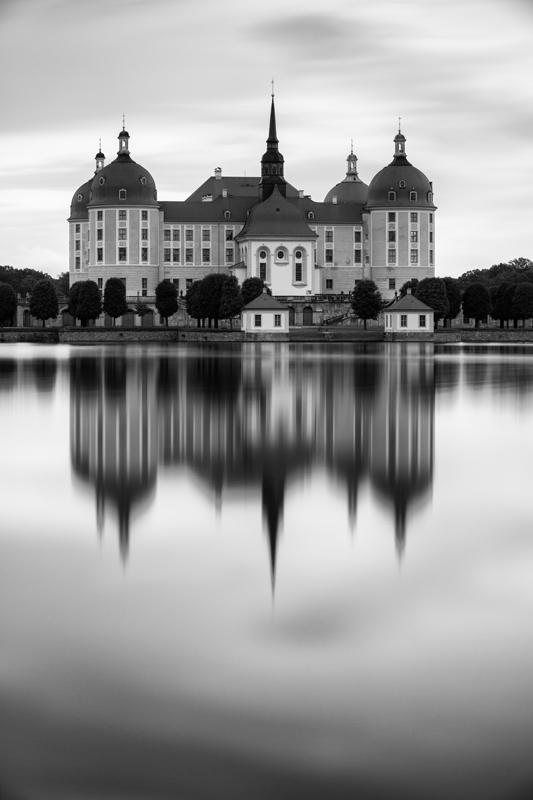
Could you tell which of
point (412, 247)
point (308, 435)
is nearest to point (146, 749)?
point (308, 435)

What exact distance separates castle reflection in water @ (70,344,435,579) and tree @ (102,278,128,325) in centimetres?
4418

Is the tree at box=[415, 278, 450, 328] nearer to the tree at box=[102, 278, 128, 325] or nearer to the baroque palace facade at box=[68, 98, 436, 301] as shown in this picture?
the baroque palace facade at box=[68, 98, 436, 301]

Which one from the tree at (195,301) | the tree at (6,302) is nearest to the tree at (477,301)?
the tree at (195,301)

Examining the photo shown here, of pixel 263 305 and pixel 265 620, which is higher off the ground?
pixel 263 305

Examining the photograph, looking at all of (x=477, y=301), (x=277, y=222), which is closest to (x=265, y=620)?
(x=477, y=301)

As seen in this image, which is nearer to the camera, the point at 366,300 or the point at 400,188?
the point at 366,300

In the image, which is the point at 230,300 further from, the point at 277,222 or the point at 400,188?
the point at 400,188

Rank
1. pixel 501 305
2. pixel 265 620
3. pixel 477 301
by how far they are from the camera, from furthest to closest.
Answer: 1. pixel 501 305
2. pixel 477 301
3. pixel 265 620

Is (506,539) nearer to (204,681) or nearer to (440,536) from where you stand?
(440,536)

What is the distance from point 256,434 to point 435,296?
56177 mm

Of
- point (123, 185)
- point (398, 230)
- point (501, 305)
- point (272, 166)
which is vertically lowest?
point (501, 305)

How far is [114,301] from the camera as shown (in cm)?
7575

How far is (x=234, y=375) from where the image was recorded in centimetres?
3212

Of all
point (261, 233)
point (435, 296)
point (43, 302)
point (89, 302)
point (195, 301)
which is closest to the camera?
point (435, 296)
